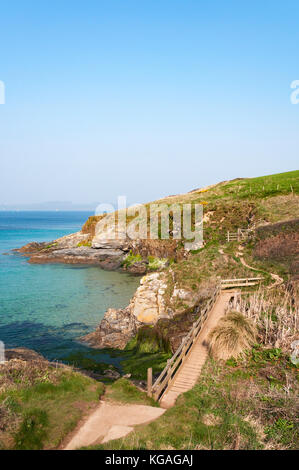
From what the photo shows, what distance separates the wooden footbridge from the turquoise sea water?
22.5ft

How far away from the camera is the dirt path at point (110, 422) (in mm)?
9602

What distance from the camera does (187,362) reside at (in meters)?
15.4

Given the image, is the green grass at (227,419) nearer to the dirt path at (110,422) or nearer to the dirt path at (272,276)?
the dirt path at (110,422)

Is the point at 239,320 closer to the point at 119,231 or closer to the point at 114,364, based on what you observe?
the point at 114,364

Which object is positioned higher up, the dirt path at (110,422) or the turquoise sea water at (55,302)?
the dirt path at (110,422)

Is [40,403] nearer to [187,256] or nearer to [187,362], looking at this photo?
[187,362]

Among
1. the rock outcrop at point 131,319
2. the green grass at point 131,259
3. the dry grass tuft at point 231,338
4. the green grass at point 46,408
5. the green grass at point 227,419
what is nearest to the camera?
the green grass at point 227,419

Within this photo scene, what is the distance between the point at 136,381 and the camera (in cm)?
1736

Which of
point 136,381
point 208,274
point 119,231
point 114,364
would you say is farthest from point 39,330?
point 119,231

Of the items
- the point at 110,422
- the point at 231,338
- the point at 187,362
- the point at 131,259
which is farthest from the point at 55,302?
the point at 110,422

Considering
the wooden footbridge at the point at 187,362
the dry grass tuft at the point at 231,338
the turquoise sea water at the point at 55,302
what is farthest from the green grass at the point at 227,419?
the turquoise sea water at the point at 55,302

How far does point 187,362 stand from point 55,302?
2283 cm

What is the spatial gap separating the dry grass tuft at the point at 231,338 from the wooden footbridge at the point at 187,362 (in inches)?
36.3

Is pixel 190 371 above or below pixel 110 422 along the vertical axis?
below
